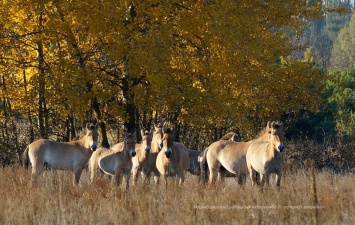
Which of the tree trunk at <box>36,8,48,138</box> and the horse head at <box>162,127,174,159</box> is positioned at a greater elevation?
the tree trunk at <box>36,8,48,138</box>

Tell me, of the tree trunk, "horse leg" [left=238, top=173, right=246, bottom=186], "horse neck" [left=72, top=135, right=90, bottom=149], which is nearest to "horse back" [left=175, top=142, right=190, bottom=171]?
"horse leg" [left=238, top=173, right=246, bottom=186]

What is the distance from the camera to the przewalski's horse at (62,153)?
63.1ft

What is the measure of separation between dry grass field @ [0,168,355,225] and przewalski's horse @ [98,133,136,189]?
3.53 meters

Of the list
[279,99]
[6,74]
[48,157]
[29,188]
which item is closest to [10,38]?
[6,74]

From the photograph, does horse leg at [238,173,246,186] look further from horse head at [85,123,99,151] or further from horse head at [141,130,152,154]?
horse head at [85,123,99,151]

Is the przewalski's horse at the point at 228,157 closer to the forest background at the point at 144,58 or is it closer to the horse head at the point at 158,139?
the horse head at the point at 158,139

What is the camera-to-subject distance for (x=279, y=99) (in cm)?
2734

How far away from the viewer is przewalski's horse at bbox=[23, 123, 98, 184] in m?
19.2

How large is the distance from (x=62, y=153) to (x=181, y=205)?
763 cm

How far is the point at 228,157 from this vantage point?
18.1m

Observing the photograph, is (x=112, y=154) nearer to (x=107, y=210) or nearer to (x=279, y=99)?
(x=107, y=210)

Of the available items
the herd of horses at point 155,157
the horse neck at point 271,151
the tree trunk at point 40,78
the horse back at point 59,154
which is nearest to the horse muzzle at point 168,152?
the herd of horses at point 155,157

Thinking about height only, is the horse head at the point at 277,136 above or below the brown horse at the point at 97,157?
above

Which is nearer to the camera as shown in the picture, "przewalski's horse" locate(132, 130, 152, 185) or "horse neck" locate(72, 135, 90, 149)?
"przewalski's horse" locate(132, 130, 152, 185)
